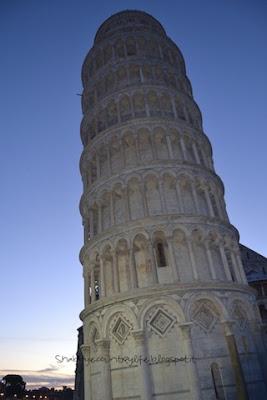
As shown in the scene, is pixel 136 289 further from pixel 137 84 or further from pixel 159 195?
pixel 137 84

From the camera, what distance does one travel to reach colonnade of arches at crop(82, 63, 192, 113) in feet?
89.2

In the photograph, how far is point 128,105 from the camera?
26.4 m

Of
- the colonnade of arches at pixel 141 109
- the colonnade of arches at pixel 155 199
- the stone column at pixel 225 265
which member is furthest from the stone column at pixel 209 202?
the colonnade of arches at pixel 141 109

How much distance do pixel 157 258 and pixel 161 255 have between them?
1.03 ft

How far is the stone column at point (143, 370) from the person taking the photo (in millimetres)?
16188

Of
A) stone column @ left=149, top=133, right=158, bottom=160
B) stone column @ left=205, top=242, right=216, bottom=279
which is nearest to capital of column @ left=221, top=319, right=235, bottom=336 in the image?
Result: stone column @ left=205, top=242, right=216, bottom=279

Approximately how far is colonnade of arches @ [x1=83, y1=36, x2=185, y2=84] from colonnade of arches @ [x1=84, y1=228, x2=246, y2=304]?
1640 cm

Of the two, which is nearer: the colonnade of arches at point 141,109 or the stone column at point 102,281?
the stone column at point 102,281

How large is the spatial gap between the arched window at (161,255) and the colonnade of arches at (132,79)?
1322cm

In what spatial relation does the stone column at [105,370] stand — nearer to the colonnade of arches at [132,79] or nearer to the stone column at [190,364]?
the stone column at [190,364]

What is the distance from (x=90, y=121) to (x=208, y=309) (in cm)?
1707

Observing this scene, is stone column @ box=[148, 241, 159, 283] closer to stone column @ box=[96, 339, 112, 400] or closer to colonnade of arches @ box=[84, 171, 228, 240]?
colonnade of arches @ box=[84, 171, 228, 240]

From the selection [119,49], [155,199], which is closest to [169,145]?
[155,199]

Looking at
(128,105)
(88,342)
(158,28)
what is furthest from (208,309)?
(158,28)
